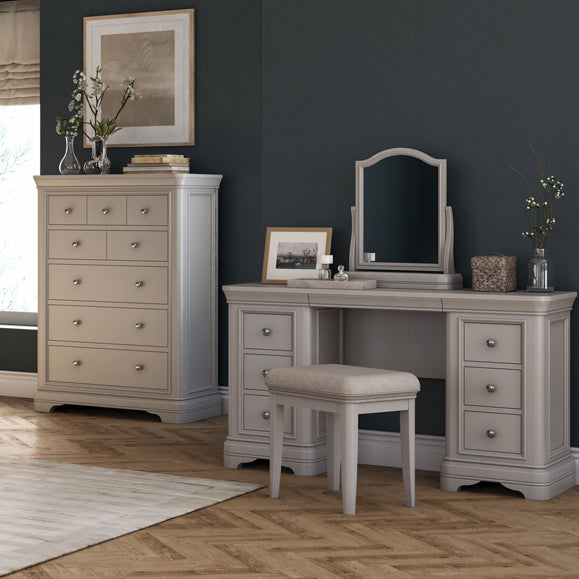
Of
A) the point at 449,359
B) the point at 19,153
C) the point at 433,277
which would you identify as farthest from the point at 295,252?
the point at 19,153

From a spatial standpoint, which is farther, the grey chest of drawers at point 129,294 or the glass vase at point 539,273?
the grey chest of drawers at point 129,294

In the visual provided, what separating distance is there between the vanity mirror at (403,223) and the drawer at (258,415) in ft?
2.24

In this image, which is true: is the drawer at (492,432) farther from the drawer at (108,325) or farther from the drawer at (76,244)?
the drawer at (76,244)

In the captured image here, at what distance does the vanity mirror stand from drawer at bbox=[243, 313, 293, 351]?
1.31ft

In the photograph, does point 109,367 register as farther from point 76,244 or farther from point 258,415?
point 258,415

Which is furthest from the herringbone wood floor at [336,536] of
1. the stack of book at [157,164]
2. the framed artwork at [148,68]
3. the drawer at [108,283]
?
the framed artwork at [148,68]

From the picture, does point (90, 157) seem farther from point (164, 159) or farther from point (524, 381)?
point (524, 381)

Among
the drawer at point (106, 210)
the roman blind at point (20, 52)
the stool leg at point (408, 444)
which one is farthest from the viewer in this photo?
the roman blind at point (20, 52)

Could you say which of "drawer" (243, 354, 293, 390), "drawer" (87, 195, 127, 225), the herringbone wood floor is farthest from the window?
"drawer" (243, 354, 293, 390)

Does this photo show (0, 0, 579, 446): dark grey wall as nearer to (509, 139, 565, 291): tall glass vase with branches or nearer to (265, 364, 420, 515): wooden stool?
(509, 139, 565, 291): tall glass vase with branches

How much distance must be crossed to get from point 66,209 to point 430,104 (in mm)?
2423

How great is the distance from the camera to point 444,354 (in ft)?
15.4

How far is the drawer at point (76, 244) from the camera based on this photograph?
611 centimetres

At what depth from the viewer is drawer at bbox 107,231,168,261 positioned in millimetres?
5953
